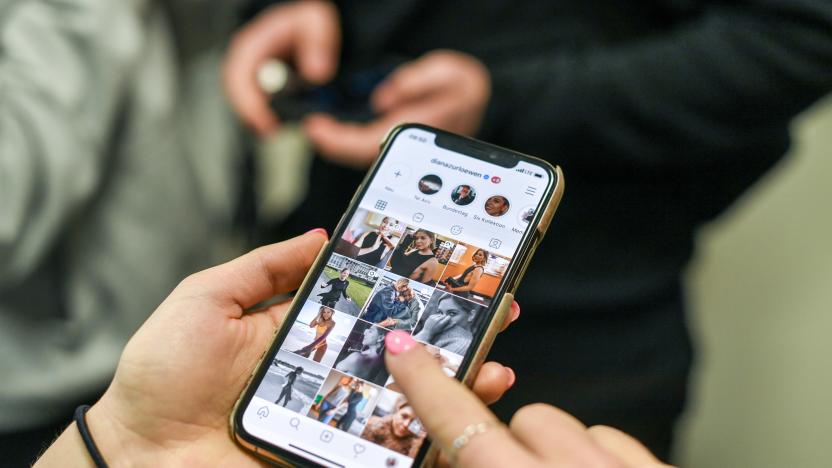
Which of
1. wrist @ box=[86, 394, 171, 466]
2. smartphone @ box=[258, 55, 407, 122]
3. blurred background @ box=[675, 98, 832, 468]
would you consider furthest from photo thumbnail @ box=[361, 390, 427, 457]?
blurred background @ box=[675, 98, 832, 468]

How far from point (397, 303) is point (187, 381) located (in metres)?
0.13

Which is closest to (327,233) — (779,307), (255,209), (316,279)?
(316,279)

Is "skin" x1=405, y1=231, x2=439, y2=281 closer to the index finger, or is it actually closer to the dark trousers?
the index finger

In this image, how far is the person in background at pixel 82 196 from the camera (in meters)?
0.56

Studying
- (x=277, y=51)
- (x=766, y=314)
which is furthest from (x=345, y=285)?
(x=766, y=314)

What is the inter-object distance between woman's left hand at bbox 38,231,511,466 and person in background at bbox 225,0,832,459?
0.19 metres

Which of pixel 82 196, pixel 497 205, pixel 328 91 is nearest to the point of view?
pixel 497 205

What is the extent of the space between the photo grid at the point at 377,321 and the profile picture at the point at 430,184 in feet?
0.09

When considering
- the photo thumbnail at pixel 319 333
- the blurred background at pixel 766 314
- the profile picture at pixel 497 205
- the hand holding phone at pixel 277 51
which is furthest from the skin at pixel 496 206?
the blurred background at pixel 766 314

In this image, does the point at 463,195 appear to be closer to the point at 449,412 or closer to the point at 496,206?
the point at 496,206

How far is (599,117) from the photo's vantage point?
0.63 meters

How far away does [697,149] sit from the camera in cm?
64

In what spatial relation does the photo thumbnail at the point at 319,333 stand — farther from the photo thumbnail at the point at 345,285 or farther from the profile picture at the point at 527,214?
the profile picture at the point at 527,214

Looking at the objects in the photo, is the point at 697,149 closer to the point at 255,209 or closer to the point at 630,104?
the point at 630,104
